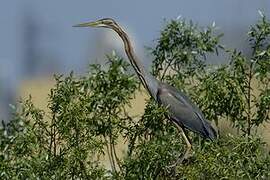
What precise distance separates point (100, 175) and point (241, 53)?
4.87 feet

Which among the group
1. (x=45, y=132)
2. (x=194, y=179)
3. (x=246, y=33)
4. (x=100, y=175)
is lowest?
(x=194, y=179)

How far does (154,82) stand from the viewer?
289 inches

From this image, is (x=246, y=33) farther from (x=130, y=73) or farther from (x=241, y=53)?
(x=130, y=73)

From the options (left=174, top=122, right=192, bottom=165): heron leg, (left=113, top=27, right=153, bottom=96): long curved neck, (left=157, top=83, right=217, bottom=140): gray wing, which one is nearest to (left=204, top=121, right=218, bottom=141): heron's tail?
(left=157, top=83, right=217, bottom=140): gray wing

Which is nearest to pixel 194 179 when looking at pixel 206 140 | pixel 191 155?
pixel 191 155

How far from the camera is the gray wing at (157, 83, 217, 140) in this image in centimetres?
723

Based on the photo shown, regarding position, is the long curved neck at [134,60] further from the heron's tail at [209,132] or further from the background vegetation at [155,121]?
the heron's tail at [209,132]

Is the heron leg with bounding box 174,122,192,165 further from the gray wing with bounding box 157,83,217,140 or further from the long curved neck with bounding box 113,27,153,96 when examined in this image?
the long curved neck with bounding box 113,27,153,96

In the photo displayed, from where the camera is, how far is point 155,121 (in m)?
7.25

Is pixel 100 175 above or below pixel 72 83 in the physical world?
below

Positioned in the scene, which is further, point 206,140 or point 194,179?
point 206,140

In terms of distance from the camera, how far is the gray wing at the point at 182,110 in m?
7.23

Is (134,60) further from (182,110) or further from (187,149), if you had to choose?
(187,149)

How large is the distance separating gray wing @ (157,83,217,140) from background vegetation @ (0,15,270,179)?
100 millimetres
